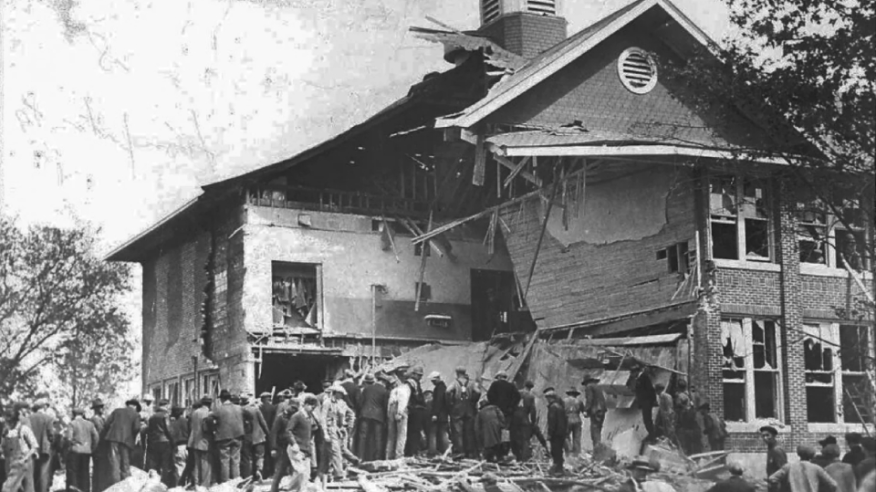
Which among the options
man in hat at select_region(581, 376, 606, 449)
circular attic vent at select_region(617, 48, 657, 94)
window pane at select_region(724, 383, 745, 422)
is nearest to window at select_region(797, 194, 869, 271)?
window pane at select_region(724, 383, 745, 422)

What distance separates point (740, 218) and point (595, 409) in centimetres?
545

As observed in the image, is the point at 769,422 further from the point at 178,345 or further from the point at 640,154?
the point at 178,345

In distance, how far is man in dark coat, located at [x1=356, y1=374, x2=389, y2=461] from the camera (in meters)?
24.0

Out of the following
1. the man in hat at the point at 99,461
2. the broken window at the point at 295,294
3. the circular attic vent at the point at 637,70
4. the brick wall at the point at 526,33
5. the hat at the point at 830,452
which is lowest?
the man in hat at the point at 99,461

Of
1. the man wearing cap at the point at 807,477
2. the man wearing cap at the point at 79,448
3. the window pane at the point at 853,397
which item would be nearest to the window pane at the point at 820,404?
the window pane at the point at 853,397

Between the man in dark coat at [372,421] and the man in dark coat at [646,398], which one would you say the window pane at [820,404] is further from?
the man in dark coat at [372,421]

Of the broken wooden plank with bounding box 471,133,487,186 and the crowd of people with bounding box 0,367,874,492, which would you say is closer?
the crowd of people with bounding box 0,367,874,492

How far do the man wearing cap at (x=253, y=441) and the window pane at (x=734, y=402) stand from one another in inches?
365

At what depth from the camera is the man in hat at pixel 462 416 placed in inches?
951

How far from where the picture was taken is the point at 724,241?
26281mm

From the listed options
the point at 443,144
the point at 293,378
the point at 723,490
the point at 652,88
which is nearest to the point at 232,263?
the point at 293,378

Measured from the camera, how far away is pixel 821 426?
2625cm

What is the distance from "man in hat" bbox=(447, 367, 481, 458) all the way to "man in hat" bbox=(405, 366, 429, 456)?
55 centimetres

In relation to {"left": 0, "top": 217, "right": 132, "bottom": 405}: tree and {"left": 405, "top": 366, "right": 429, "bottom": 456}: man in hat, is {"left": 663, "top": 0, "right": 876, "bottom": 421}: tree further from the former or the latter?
{"left": 0, "top": 217, "right": 132, "bottom": 405}: tree
